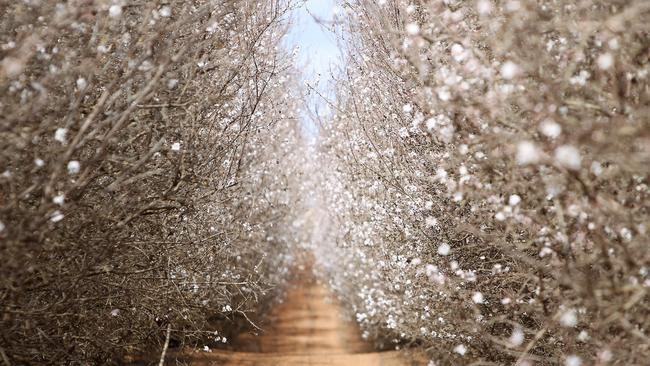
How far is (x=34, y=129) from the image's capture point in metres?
4.25

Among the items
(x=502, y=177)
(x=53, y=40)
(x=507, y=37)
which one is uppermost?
(x=53, y=40)

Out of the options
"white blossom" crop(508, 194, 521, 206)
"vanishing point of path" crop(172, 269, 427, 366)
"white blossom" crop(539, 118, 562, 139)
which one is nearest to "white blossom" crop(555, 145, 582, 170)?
"white blossom" crop(539, 118, 562, 139)

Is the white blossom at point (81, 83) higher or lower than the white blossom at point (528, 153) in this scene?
higher

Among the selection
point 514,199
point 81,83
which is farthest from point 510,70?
point 81,83

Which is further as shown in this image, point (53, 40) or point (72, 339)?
point (72, 339)

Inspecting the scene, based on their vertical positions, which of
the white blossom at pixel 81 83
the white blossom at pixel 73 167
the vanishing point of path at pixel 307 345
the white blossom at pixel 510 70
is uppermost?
the vanishing point of path at pixel 307 345

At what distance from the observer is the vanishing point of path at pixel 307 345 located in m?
11.0

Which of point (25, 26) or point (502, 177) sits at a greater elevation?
point (25, 26)

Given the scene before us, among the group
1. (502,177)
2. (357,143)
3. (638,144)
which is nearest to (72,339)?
(502,177)

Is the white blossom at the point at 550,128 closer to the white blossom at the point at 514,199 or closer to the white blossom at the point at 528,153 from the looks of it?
the white blossom at the point at 528,153

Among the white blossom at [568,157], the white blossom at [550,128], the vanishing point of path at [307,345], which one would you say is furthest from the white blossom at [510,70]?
the vanishing point of path at [307,345]

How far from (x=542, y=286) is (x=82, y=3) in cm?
353

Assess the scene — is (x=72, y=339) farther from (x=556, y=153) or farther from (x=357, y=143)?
(x=357, y=143)

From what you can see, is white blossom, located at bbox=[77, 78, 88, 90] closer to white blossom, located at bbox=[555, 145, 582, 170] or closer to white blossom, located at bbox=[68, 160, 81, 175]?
white blossom, located at bbox=[68, 160, 81, 175]
